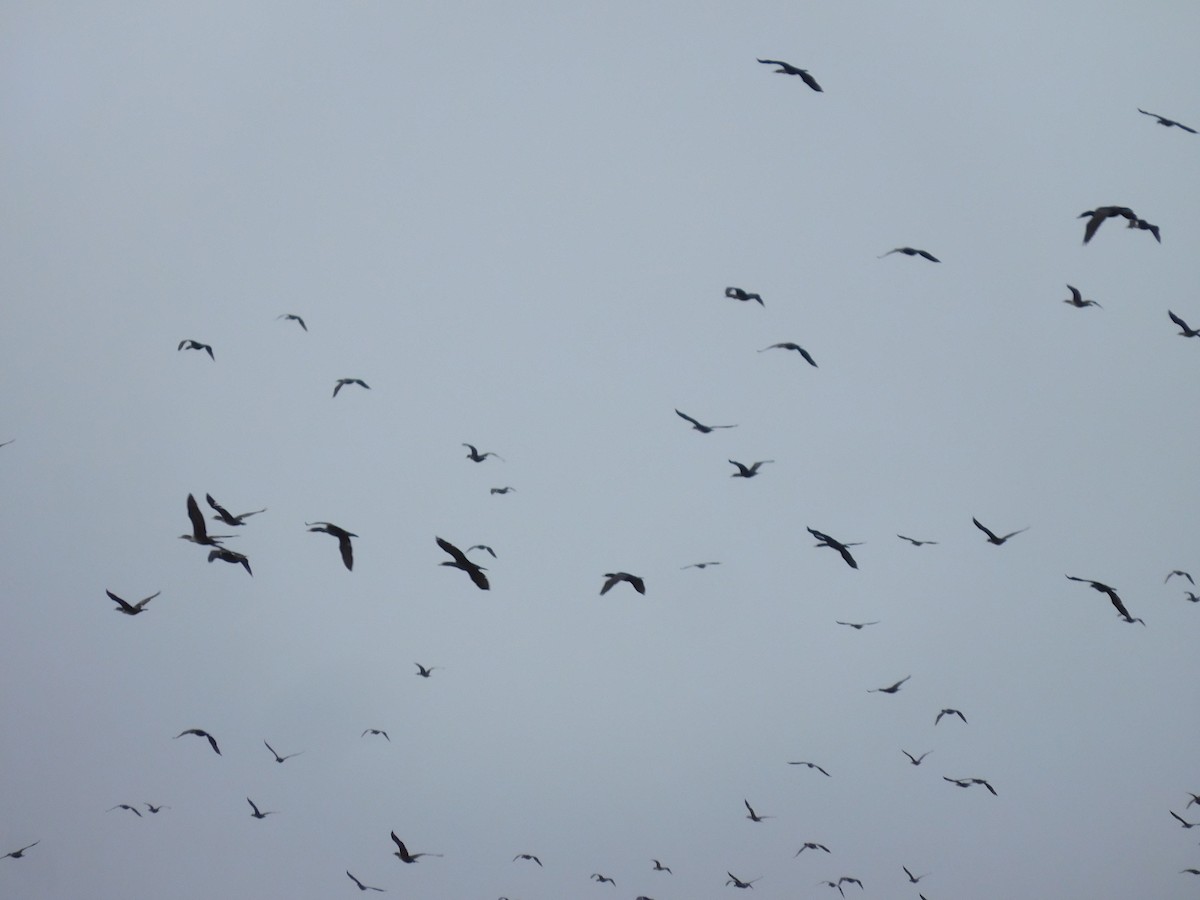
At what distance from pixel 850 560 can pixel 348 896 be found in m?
105

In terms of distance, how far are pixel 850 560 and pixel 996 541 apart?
9870 mm

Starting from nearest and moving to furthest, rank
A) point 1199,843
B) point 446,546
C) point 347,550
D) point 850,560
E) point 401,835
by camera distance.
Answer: point 446,546 → point 347,550 → point 850,560 → point 1199,843 → point 401,835

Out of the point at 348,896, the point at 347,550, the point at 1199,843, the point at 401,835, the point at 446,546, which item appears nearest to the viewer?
the point at 446,546

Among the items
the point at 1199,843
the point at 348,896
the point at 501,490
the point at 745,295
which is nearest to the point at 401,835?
the point at 348,896

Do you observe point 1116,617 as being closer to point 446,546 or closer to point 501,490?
point 501,490

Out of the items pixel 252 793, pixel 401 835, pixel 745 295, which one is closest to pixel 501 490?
pixel 745 295

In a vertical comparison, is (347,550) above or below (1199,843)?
above

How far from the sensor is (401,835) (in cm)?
14275

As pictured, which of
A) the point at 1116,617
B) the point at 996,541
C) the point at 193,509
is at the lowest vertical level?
the point at 1116,617

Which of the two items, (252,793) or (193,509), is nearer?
(193,509)

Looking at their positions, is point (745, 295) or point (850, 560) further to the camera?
point (745, 295)

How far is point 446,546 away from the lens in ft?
82.0

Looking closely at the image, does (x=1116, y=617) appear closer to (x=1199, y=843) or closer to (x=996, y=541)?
(x=1199, y=843)

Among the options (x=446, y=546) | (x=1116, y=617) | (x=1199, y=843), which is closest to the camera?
(x=446, y=546)
